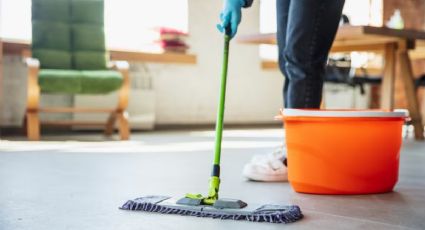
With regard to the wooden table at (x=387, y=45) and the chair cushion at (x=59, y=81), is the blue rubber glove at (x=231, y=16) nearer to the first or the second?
the wooden table at (x=387, y=45)

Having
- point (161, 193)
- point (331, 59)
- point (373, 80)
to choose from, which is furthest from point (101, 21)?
point (161, 193)

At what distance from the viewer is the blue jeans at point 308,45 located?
1.61 metres

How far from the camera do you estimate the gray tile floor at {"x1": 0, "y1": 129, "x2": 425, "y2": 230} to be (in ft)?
3.84

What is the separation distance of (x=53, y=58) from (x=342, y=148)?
2.82 m

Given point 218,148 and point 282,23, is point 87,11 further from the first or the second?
point 218,148

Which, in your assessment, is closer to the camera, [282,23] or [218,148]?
[218,148]

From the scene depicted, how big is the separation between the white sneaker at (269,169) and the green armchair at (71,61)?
2.00 meters

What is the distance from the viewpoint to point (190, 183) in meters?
1.74

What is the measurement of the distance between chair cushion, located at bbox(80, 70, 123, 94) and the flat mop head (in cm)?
237

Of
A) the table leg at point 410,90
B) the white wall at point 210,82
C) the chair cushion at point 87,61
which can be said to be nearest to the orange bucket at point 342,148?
the table leg at point 410,90

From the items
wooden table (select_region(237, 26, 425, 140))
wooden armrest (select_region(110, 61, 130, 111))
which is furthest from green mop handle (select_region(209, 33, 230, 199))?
wooden armrest (select_region(110, 61, 130, 111))

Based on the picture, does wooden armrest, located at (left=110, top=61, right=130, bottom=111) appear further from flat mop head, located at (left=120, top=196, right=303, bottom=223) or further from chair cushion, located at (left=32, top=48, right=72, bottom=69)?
flat mop head, located at (left=120, top=196, right=303, bottom=223)

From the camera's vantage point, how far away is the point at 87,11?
4.15m

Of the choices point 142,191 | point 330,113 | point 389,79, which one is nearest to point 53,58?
point 389,79
